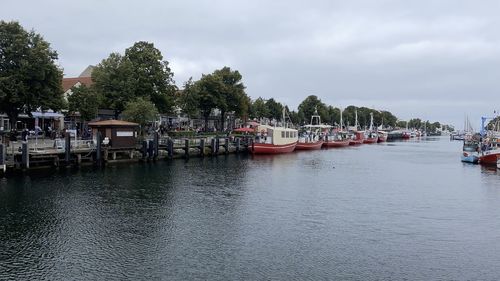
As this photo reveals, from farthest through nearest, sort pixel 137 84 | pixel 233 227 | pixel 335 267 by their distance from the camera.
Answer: pixel 137 84 < pixel 233 227 < pixel 335 267

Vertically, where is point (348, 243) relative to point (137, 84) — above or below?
below

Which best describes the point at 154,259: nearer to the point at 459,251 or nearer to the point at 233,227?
the point at 233,227

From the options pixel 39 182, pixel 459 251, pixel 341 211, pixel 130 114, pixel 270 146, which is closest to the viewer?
pixel 459 251

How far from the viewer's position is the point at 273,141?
70000 millimetres

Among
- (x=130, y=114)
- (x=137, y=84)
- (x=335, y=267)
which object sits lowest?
(x=335, y=267)

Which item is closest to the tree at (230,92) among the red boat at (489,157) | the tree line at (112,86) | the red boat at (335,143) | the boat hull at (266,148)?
the tree line at (112,86)

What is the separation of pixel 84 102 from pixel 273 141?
91.6 ft

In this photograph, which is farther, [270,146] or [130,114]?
[270,146]

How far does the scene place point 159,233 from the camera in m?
21.3

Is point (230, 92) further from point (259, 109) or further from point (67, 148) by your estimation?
point (67, 148)

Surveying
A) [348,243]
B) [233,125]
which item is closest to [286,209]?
[348,243]

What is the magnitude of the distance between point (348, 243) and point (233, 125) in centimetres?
9666

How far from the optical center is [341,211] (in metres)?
27.2

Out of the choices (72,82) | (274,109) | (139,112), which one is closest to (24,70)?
(139,112)
